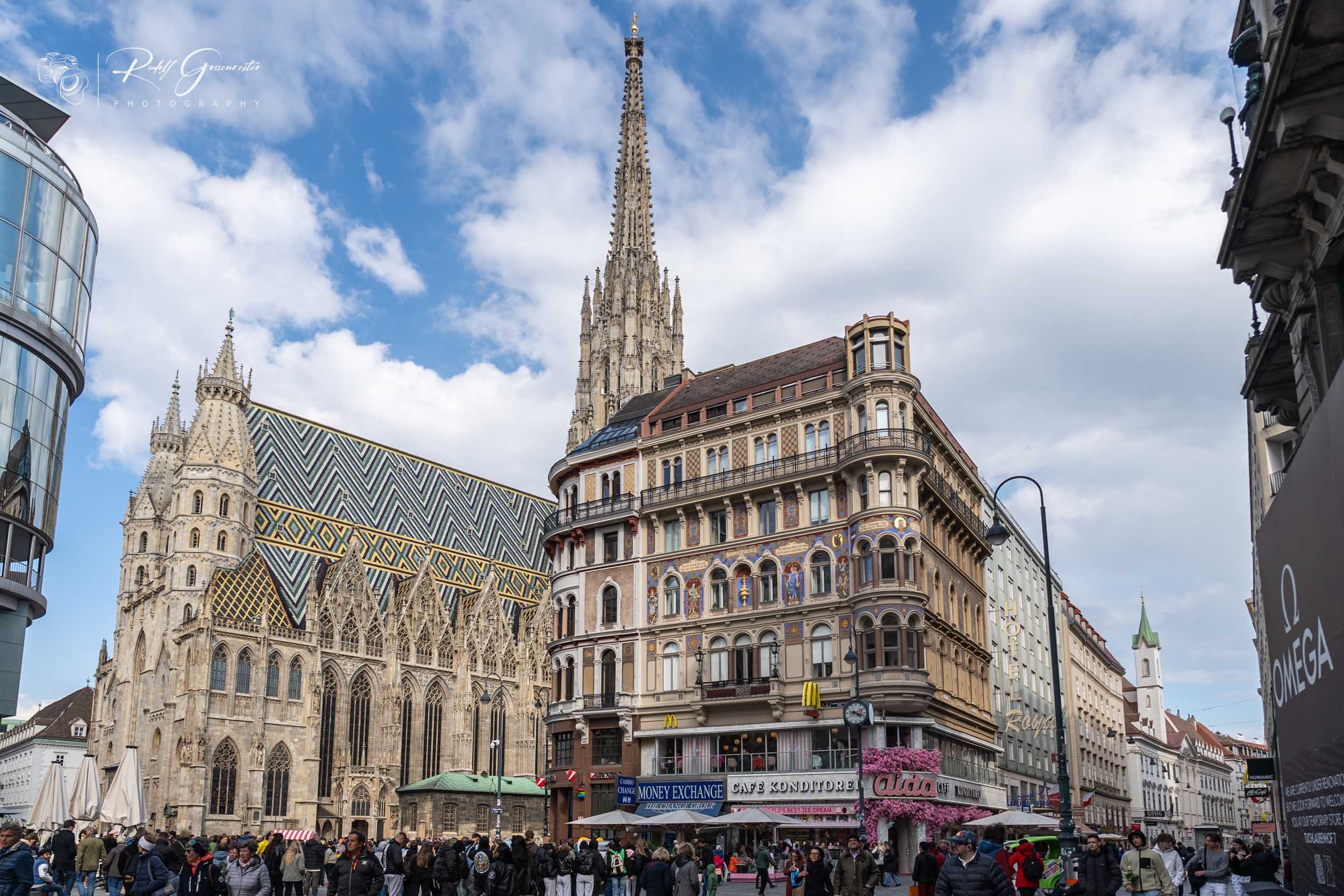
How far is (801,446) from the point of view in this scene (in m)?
→ 41.7

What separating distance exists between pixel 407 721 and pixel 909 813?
5655 centimetres

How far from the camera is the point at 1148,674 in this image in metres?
133

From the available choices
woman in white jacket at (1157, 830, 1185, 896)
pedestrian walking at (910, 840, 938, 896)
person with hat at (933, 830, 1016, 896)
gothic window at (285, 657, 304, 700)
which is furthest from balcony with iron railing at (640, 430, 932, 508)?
gothic window at (285, 657, 304, 700)

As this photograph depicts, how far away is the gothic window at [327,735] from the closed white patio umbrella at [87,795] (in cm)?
4342

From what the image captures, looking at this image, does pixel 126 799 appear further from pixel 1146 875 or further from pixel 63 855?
pixel 1146 875

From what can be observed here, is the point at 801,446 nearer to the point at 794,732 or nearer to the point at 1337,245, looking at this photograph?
the point at 794,732

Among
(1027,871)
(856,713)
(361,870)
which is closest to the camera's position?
(361,870)

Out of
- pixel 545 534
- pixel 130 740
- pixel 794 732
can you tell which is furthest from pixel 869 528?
pixel 130 740

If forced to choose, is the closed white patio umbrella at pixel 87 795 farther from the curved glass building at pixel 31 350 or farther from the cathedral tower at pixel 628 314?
the cathedral tower at pixel 628 314

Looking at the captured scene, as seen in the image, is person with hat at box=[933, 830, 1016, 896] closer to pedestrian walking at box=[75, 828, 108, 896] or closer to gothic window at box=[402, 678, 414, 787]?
pedestrian walking at box=[75, 828, 108, 896]

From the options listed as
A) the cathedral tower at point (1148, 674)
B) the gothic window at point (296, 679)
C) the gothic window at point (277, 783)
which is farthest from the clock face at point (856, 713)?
the cathedral tower at point (1148, 674)

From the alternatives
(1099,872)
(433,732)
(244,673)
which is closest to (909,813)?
(1099,872)

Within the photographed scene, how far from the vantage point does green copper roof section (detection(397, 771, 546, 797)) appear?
262 ft

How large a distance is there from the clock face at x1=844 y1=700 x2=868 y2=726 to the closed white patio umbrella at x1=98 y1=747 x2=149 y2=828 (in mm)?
20241
